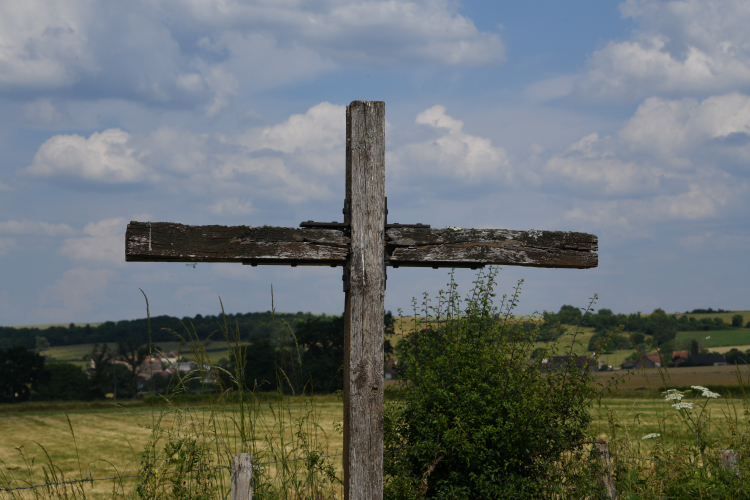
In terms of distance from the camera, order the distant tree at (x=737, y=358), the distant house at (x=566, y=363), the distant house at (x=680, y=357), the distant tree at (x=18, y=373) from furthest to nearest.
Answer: the distant house at (x=680, y=357) → the distant tree at (x=18, y=373) → the distant tree at (x=737, y=358) → the distant house at (x=566, y=363)

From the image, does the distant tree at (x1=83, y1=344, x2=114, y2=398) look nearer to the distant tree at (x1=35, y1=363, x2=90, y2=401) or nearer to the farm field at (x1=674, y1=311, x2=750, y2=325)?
the distant tree at (x1=35, y1=363, x2=90, y2=401)

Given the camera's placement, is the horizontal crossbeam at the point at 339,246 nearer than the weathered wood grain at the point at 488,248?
Yes

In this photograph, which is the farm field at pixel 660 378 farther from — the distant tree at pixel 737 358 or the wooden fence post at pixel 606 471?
the wooden fence post at pixel 606 471

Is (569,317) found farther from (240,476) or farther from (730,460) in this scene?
(240,476)

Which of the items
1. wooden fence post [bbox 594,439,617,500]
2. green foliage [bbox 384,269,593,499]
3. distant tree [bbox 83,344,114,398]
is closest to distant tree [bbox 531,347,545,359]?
green foliage [bbox 384,269,593,499]

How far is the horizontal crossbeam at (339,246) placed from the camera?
3785 millimetres

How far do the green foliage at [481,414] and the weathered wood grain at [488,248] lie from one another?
954 millimetres

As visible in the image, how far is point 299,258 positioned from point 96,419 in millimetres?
16052

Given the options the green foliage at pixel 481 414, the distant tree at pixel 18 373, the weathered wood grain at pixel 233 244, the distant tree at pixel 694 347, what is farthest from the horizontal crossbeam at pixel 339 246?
the distant tree at pixel 694 347

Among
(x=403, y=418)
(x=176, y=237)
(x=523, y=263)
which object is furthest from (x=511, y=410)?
(x=176, y=237)

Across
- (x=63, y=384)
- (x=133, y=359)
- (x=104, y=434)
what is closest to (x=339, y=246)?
(x=104, y=434)

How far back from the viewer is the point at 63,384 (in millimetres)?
38188

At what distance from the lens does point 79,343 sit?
7681cm

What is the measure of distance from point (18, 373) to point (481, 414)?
A: 4055 centimetres
